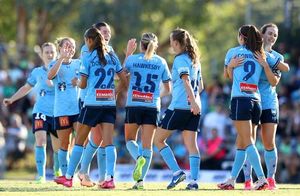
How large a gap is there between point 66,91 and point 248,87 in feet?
10.5

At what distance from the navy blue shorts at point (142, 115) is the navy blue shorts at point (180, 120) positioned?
0.54 ft

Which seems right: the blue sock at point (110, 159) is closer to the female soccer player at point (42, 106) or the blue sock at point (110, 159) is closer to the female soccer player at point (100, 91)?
the female soccer player at point (100, 91)

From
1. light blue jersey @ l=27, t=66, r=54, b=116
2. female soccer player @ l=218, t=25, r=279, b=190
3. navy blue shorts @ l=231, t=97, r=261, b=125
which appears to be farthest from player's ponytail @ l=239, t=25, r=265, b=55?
light blue jersey @ l=27, t=66, r=54, b=116

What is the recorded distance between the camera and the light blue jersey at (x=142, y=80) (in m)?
15.7

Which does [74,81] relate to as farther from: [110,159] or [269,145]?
[269,145]

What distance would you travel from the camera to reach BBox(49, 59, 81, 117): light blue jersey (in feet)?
55.2

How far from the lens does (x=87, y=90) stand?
51.1 ft

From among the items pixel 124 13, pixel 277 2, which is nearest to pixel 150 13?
pixel 124 13

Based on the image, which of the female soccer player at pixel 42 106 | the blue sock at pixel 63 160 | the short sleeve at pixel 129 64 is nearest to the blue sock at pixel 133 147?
the short sleeve at pixel 129 64

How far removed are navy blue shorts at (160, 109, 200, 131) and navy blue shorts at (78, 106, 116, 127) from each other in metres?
0.83

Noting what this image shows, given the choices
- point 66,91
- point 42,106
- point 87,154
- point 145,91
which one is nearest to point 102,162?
point 87,154

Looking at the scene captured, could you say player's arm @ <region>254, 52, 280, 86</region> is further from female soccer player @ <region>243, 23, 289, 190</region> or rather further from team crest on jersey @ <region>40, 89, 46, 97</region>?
team crest on jersey @ <region>40, 89, 46, 97</region>

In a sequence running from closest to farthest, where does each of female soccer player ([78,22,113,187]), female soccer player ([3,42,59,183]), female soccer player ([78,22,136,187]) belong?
1. female soccer player ([78,22,136,187])
2. female soccer player ([78,22,113,187])
3. female soccer player ([3,42,59,183])
